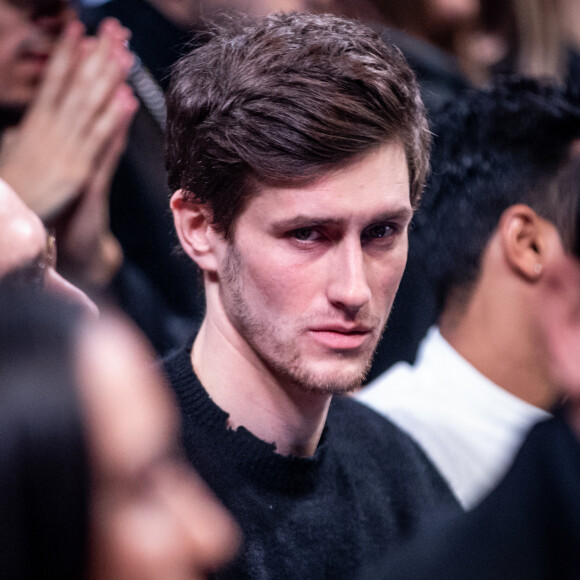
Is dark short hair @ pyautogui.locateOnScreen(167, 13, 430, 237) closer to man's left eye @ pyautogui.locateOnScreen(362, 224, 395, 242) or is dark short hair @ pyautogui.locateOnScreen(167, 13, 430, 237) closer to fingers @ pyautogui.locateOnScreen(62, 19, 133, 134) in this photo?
man's left eye @ pyautogui.locateOnScreen(362, 224, 395, 242)

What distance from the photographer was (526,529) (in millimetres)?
569

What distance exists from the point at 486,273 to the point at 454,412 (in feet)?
0.67

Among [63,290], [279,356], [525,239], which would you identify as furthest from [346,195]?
[525,239]

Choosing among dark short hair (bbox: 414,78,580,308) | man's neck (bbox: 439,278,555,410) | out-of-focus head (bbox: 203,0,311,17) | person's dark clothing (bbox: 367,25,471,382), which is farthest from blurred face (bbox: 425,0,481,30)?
man's neck (bbox: 439,278,555,410)

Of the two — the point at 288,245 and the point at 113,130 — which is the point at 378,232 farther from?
the point at 113,130

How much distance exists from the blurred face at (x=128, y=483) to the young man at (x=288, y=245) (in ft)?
1.23

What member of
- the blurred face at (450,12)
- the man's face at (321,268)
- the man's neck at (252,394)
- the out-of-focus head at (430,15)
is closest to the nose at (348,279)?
the man's face at (321,268)

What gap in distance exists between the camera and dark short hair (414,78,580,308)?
1210 millimetres

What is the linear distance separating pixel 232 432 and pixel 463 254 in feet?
1.62

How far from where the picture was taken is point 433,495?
1.04 metres

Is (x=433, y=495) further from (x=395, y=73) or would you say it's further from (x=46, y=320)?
(x=46, y=320)

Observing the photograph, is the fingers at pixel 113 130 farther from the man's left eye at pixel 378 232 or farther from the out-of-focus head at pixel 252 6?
the man's left eye at pixel 378 232

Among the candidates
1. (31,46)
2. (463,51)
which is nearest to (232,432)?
(31,46)

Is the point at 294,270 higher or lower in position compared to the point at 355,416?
higher
